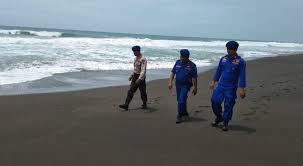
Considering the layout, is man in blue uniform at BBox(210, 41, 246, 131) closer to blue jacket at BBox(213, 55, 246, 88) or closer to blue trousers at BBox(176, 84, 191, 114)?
blue jacket at BBox(213, 55, 246, 88)

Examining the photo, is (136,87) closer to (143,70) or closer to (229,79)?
(143,70)

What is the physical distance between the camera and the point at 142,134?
581cm

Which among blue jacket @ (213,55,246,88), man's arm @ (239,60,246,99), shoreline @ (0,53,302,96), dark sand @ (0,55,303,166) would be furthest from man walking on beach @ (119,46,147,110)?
shoreline @ (0,53,302,96)

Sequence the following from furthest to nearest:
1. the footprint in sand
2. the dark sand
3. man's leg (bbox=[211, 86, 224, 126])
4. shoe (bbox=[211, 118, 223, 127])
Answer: the footprint in sand → shoe (bbox=[211, 118, 223, 127]) → man's leg (bbox=[211, 86, 224, 126]) → the dark sand

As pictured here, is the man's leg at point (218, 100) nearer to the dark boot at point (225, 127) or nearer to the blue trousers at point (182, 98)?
the dark boot at point (225, 127)

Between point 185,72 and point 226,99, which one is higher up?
point 185,72

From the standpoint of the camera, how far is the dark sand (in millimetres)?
4656

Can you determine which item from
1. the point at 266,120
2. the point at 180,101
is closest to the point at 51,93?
the point at 180,101

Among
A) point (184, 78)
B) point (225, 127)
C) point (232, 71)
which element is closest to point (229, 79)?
point (232, 71)

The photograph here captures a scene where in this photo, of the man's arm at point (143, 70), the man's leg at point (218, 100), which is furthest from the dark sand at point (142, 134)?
the man's arm at point (143, 70)

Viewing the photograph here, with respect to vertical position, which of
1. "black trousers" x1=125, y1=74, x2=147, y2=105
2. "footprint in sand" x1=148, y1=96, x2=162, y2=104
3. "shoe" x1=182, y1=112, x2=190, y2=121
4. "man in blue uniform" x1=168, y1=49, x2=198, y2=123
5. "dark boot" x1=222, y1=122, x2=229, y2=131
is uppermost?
"man in blue uniform" x1=168, y1=49, x2=198, y2=123

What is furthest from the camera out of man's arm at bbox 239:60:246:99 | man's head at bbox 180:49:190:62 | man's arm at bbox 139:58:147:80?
man's arm at bbox 139:58:147:80

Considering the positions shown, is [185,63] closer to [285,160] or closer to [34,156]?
[285,160]

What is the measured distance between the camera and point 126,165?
4.43 meters
